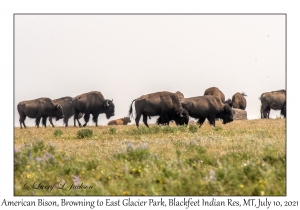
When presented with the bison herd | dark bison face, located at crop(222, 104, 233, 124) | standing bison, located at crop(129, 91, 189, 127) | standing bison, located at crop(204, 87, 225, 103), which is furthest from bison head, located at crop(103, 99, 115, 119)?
dark bison face, located at crop(222, 104, 233, 124)

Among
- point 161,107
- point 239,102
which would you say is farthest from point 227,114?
point 239,102

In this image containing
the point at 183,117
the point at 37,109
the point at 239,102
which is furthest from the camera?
the point at 239,102

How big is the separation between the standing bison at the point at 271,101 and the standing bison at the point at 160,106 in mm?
16575

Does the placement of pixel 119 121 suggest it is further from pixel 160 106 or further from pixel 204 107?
pixel 160 106

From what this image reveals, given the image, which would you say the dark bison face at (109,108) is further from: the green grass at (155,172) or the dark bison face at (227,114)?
the green grass at (155,172)

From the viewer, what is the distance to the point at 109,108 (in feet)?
117

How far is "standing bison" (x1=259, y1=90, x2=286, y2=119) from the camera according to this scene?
40344 millimetres

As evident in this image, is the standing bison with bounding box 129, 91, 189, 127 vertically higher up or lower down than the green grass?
higher up

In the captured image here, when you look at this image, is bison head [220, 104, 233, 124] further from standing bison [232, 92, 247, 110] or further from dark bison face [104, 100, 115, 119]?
standing bison [232, 92, 247, 110]

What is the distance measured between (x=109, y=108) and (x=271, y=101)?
14504 millimetres

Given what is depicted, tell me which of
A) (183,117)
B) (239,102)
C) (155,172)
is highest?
(239,102)

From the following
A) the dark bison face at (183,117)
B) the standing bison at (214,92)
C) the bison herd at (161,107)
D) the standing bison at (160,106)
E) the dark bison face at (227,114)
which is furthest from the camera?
the standing bison at (214,92)

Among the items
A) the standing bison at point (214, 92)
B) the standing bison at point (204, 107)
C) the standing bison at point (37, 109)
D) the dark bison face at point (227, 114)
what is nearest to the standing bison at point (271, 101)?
the standing bison at point (214, 92)

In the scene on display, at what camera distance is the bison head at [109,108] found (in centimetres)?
3528
